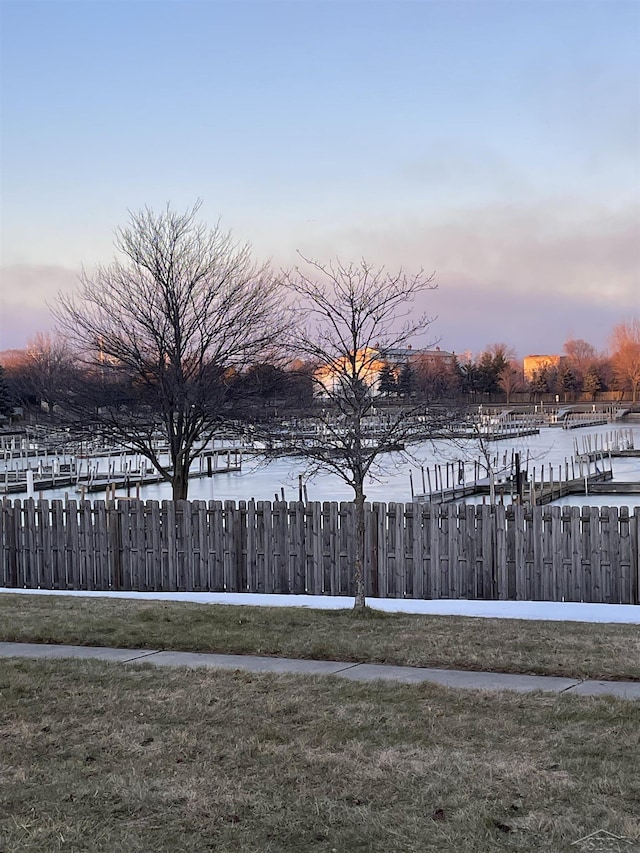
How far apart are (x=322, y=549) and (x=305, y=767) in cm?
945

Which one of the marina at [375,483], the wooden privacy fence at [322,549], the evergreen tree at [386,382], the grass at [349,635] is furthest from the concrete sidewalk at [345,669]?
the marina at [375,483]

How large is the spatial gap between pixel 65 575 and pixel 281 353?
8506 millimetres

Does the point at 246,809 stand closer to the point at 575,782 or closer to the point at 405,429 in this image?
the point at 575,782

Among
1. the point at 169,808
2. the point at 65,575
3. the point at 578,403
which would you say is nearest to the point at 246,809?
the point at 169,808

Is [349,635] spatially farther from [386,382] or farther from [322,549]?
[386,382]

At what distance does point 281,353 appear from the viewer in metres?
22.5

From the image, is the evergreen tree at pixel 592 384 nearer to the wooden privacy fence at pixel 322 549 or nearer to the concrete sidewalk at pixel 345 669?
the wooden privacy fence at pixel 322 549

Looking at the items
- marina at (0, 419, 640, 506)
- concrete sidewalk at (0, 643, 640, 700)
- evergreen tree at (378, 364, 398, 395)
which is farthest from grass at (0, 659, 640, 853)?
marina at (0, 419, 640, 506)

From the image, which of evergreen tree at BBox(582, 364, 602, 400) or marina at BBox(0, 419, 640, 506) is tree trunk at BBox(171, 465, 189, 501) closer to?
marina at BBox(0, 419, 640, 506)

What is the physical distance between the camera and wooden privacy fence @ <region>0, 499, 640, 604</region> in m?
14.0

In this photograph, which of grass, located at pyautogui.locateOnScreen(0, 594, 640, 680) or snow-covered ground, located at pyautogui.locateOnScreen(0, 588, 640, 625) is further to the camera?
snow-covered ground, located at pyautogui.locateOnScreen(0, 588, 640, 625)

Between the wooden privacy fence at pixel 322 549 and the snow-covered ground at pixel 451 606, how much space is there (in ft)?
1.23

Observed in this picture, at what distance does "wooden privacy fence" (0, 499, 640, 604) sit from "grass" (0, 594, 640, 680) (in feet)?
9.73

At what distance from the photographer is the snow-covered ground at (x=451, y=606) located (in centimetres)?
1251
